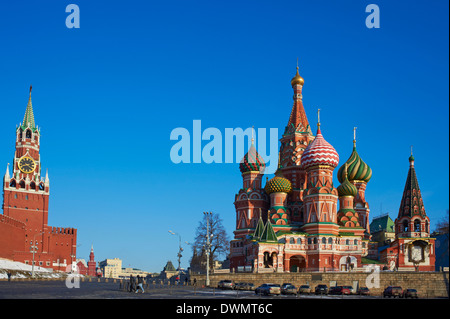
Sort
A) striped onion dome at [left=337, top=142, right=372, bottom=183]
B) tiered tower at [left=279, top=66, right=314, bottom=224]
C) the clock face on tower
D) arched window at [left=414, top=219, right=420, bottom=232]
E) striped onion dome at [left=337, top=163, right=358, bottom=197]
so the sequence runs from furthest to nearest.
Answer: the clock face on tower → striped onion dome at [left=337, top=142, right=372, bottom=183] → tiered tower at [left=279, top=66, right=314, bottom=224] → striped onion dome at [left=337, top=163, right=358, bottom=197] → arched window at [left=414, top=219, right=420, bottom=232]

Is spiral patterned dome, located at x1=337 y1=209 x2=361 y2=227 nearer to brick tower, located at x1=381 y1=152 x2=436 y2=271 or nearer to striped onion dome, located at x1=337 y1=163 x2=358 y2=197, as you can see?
striped onion dome, located at x1=337 y1=163 x2=358 y2=197

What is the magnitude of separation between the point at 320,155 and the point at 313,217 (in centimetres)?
844

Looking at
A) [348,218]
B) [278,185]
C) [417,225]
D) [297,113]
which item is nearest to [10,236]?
[278,185]

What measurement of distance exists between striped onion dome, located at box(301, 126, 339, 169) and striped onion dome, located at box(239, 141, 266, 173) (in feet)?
28.1

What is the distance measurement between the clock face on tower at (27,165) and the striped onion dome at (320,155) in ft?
216

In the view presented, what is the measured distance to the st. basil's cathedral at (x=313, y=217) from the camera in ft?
244

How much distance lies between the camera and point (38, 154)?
418 feet

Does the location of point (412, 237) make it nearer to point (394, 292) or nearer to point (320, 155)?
point (320, 155)

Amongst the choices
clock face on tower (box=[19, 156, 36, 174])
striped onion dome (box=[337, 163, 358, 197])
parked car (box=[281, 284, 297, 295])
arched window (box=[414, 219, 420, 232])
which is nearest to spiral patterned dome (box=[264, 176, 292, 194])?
striped onion dome (box=[337, 163, 358, 197])

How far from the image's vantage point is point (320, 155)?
259 ft

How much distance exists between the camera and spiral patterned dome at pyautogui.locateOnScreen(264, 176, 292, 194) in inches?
3246
